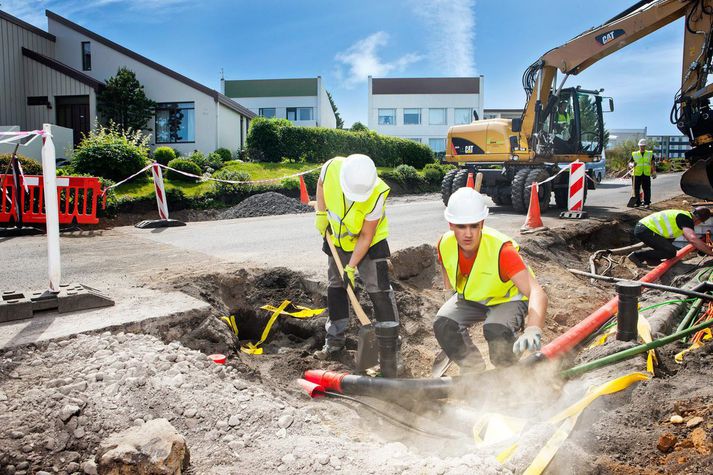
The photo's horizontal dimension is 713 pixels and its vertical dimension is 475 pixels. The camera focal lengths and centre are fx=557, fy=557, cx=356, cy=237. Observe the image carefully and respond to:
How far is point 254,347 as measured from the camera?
525 cm

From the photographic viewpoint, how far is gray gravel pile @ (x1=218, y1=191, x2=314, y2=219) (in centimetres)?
1405

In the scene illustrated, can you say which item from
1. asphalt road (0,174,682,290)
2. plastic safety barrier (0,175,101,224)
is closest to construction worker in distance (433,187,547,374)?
asphalt road (0,174,682,290)

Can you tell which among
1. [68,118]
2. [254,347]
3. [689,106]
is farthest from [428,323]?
[68,118]

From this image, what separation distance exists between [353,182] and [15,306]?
2.70 m

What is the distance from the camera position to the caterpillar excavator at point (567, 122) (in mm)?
9867

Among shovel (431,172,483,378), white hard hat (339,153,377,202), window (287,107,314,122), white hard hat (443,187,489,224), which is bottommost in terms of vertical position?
shovel (431,172,483,378)

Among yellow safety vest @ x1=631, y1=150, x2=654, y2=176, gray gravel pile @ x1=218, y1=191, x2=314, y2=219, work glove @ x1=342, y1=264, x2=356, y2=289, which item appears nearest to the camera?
work glove @ x1=342, y1=264, x2=356, y2=289

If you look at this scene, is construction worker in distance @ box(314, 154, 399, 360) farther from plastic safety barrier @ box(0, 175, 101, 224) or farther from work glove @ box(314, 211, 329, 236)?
plastic safety barrier @ box(0, 175, 101, 224)

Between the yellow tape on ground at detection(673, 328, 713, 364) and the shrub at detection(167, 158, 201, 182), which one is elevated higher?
the shrub at detection(167, 158, 201, 182)

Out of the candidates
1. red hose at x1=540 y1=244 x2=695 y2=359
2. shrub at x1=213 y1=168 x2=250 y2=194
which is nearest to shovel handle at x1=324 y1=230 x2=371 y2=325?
red hose at x1=540 y1=244 x2=695 y2=359

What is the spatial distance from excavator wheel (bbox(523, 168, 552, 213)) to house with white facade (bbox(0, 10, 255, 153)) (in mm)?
14881

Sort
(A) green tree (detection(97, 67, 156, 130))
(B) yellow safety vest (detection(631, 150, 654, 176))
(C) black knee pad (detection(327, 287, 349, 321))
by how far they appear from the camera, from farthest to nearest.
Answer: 1. (A) green tree (detection(97, 67, 156, 130))
2. (B) yellow safety vest (detection(631, 150, 654, 176))
3. (C) black knee pad (detection(327, 287, 349, 321))

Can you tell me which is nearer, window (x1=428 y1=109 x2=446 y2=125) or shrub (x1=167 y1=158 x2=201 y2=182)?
shrub (x1=167 y1=158 x2=201 y2=182)

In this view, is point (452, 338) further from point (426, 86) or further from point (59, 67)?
point (426, 86)
